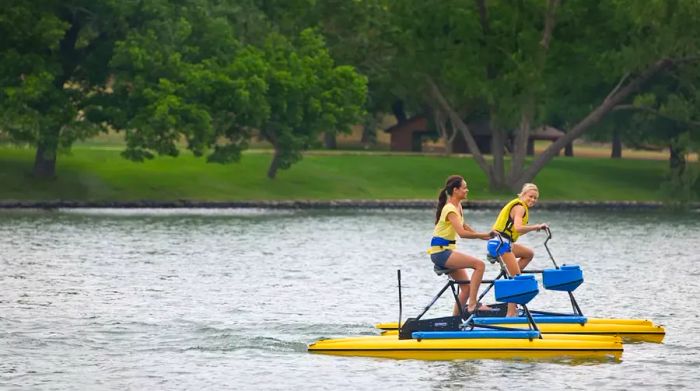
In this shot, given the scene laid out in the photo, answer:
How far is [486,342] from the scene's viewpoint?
24844 mm

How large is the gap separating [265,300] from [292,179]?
54567 millimetres

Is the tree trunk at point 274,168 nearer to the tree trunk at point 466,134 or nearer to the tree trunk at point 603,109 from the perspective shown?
the tree trunk at point 466,134

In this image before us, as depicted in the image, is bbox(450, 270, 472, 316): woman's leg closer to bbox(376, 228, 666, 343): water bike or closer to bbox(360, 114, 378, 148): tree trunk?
bbox(376, 228, 666, 343): water bike

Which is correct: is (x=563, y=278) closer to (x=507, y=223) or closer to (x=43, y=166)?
(x=507, y=223)

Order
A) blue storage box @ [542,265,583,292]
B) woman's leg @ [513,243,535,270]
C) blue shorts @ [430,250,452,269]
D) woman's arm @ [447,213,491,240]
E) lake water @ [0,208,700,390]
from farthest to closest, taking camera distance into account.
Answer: woman's leg @ [513,243,535,270], blue storage box @ [542,265,583,292], blue shorts @ [430,250,452,269], woman's arm @ [447,213,491,240], lake water @ [0,208,700,390]

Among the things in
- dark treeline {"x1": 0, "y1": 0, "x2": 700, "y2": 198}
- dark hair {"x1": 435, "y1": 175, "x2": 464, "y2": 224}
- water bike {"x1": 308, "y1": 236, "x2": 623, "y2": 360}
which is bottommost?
water bike {"x1": 308, "y1": 236, "x2": 623, "y2": 360}

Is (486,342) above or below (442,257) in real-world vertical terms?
below

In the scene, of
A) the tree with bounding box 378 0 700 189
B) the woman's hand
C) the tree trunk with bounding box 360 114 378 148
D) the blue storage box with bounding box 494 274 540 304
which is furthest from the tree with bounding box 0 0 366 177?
the blue storage box with bounding box 494 274 540 304

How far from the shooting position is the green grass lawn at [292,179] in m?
81.5

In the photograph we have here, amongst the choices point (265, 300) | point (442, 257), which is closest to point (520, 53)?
point (265, 300)

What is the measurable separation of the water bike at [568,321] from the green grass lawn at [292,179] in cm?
5370

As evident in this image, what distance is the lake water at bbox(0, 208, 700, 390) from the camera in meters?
23.8

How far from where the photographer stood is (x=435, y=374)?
23.8 meters

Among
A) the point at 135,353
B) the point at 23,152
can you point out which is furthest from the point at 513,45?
the point at 135,353
